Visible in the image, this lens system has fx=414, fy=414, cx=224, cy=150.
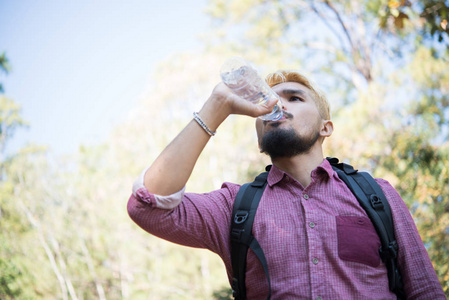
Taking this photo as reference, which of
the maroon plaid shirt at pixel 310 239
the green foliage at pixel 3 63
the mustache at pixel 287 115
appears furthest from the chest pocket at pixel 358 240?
the green foliage at pixel 3 63

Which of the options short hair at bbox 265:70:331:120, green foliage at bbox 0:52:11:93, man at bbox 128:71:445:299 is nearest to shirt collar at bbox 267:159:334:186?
man at bbox 128:71:445:299

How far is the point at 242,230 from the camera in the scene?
1564mm

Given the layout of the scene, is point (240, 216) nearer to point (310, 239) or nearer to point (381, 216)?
point (310, 239)

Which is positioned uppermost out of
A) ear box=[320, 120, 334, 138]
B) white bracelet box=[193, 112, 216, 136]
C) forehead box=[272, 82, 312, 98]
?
forehead box=[272, 82, 312, 98]

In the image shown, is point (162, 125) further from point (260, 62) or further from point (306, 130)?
point (306, 130)

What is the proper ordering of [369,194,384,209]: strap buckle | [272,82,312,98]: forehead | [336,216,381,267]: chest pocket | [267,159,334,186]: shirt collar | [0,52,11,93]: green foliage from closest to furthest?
[336,216,381,267]: chest pocket → [369,194,384,209]: strap buckle → [267,159,334,186]: shirt collar → [272,82,312,98]: forehead → [0,52,11,93]: green foliage

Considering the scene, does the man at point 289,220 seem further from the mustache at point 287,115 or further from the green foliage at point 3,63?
the green foliage at point 3,63

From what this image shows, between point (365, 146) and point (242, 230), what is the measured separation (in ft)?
20.7

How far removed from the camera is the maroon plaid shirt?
1418mm

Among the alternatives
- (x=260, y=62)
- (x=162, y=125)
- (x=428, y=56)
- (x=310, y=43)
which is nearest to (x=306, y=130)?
(x=428, y=56)

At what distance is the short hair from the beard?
0.84 feet

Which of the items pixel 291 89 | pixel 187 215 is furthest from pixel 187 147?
pixel 291 89

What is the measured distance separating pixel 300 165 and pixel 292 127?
17cm

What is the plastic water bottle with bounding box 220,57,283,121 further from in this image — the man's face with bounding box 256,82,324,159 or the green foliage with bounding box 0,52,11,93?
the green foliage with bounding box 0,52,11,93
